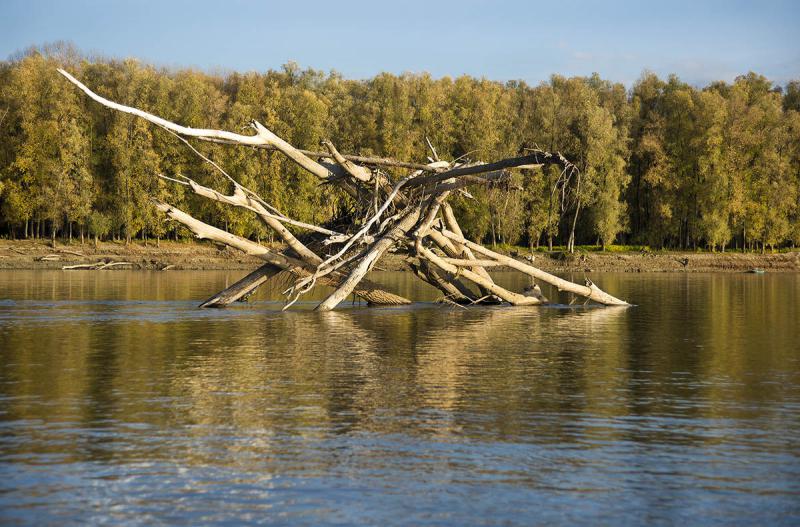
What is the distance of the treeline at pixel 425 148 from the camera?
281ft

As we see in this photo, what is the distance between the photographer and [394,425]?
13352 millimetres

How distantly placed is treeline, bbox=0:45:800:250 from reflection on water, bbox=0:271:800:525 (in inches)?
2369

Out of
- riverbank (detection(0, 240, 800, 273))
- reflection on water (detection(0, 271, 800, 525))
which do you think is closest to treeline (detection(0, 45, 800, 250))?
riverbank (detection(0, 240, 800, 273))

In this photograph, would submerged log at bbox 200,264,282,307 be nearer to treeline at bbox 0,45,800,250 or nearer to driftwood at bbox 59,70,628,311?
driftwood at bbox 59,70,628,311

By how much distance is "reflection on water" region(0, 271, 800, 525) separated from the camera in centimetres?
980

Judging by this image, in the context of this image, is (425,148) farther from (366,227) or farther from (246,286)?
(366,227)

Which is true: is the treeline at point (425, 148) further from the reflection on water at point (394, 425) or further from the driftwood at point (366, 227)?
the reflection on water at point (394, 425)

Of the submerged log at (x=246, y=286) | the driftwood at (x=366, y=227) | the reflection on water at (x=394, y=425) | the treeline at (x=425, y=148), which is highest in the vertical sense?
the treeline at (x=425, y=148)

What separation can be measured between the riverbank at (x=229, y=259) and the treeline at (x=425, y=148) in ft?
8.81

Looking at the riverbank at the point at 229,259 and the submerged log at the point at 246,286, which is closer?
the submerged log at the point at 246,286

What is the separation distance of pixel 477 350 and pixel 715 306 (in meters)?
20.3

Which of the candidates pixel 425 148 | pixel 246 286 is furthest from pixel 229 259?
pixel 246 286

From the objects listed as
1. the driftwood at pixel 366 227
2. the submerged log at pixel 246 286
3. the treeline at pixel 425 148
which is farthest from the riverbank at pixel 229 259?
the driftwood at pixel 366 227

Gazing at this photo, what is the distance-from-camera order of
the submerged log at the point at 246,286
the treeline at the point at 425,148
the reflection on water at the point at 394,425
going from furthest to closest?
the treeline at the point at 425,148 → the submerged log at the point at 246,286 → the reflection on water at the point at 394,425
